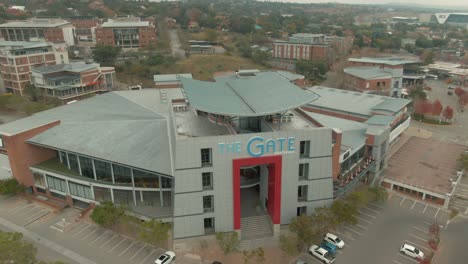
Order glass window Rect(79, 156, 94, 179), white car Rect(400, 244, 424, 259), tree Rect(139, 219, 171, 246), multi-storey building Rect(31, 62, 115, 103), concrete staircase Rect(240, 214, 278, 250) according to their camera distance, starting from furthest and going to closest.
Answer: multi-storey building Rect(31, 62, 115, 103) → glass window Rect(79, 156, 94, 179) → concrete staircase Rect(240, 214, 278, 250) → white car Rect(400, 244, 424, 259) → tree Rect(139, 219, 171, 246)

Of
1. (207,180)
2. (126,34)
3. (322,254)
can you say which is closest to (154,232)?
(207,180)

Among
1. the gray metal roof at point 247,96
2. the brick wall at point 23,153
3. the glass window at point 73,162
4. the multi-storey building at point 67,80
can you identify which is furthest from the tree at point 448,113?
the multi-storey building at point 67,80

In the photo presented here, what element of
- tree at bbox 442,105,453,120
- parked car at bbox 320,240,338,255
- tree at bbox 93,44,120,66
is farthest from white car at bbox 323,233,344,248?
tree at bbox 93,44,120,66

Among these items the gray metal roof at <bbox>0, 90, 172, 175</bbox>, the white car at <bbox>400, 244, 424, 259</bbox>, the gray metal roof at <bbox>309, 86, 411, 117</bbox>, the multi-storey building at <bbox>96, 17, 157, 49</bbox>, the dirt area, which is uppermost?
the multi-storey building at <bbox>96, 17, 157, 49</bbox>

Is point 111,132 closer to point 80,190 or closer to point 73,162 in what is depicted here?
point 73,162

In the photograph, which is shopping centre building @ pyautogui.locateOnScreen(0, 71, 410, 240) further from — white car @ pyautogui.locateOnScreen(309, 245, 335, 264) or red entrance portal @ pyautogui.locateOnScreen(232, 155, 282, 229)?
white car @ pyautogui.locateOnScreen(309, 245, 335, 264)

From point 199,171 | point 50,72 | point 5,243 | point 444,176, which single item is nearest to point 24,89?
point 50,72

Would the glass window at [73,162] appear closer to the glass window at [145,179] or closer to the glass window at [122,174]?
the glass window at [122,174]
